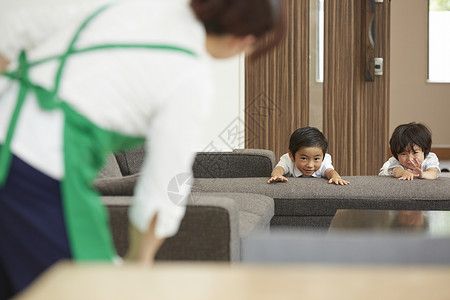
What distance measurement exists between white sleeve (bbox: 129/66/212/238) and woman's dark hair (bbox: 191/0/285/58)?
0.10 metres

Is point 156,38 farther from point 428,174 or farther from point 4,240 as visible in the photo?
point 428,174

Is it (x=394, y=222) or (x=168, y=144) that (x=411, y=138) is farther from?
(x=168, y=144)

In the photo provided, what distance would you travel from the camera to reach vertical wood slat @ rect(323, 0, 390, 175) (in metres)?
5.10

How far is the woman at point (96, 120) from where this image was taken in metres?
0.96

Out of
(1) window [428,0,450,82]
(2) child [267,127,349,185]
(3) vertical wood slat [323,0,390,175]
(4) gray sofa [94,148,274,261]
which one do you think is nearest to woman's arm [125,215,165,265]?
(4) gray sofa [94,148,274,261]

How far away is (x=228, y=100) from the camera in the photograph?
509 cm

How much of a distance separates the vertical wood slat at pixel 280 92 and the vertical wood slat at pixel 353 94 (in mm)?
190

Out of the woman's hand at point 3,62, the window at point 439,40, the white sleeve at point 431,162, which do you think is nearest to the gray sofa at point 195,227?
the woman's hand at point 3,62

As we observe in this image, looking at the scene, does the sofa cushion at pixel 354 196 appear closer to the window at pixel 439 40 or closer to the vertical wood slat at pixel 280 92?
the vertical wood slat at pixel 280 92

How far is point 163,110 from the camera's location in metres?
0.98

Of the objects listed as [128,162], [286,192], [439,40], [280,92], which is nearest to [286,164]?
[286,192]

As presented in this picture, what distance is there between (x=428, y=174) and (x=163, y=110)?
2.79 metres

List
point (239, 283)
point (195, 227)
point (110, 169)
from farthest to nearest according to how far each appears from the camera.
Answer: point (110, 169) → point (195, 227) → point (239, 283)

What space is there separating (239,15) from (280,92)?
4.20m
